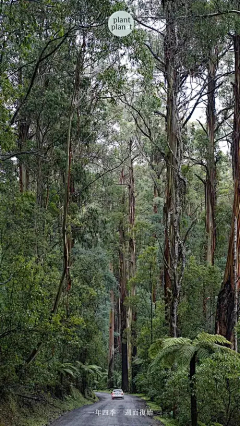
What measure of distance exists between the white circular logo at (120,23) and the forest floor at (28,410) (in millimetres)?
8637

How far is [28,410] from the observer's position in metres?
12.0

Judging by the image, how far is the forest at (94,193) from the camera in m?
8.49

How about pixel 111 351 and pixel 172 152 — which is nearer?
pixel 172 152

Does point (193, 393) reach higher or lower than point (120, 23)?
lower

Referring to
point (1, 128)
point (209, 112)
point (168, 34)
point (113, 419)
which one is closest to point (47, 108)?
point (168, 34)

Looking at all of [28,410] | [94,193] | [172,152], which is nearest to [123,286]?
[94,193]

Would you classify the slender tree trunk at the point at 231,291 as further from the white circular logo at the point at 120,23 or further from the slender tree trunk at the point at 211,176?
the slender tree trunk at the point at 211,176

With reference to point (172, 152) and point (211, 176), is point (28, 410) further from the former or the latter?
point (211, 176)

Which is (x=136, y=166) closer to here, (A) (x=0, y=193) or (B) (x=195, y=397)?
(A) (x=0, y=193)

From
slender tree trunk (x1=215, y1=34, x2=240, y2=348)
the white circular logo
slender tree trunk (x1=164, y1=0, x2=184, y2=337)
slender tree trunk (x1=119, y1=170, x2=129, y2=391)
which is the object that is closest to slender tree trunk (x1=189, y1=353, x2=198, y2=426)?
slender tree trunk (x1=215, y1=34, x2=240, y2=348)

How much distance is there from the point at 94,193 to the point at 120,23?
1298 cm

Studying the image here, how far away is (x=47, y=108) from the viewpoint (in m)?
14.3

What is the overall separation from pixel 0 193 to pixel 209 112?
10009 mm

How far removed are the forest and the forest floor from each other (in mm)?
77
